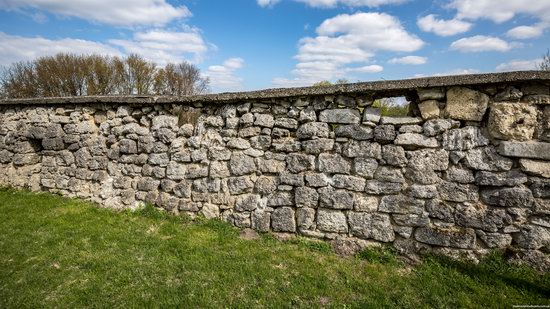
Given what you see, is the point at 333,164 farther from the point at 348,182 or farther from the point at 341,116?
the point at 341,116

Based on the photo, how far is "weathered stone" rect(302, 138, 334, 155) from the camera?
4.12m

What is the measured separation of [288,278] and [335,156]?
171cm

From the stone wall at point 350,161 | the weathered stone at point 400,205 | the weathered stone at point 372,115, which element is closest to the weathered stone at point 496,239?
the stone wall at point 350,161

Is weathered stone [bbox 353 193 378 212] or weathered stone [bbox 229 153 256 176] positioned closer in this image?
weathered stone [bbox 353 193 378 212]

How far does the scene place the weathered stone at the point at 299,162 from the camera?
4.20m

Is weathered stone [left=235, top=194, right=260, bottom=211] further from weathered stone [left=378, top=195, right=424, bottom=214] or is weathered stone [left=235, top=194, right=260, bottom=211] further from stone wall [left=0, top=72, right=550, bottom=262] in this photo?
weathered stone [left=378, top=195, right=424, bottom=214]

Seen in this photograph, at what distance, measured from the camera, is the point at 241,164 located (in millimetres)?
4590

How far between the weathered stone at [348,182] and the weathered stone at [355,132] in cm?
55

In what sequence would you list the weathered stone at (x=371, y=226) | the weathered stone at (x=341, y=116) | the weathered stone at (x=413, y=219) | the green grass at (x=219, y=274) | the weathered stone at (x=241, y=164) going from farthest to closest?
the weathered stone at (x=241, y=164), the weathered stone at (x=341, y=116), the weathered stone at (x=371, y=226), the weathered stone at (x=413, y=219), the green grass at (x=219, y=274)

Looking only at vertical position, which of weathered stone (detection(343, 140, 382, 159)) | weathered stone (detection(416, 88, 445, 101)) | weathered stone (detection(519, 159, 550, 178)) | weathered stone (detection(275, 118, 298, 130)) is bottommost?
weathered stone (detection(519, 159, 550, 178))

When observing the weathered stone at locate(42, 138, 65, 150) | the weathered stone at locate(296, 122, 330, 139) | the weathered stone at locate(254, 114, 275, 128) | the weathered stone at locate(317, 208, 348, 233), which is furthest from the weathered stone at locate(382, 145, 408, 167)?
the weathered stone at locate(42, 138, 65, 150)

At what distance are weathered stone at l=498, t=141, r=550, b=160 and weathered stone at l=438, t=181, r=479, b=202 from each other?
546 mm

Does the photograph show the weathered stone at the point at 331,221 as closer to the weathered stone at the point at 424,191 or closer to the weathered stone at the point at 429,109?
the weathered stone at the point at 424,191

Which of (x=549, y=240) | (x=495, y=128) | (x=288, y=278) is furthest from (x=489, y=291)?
(x=288, y=278)
